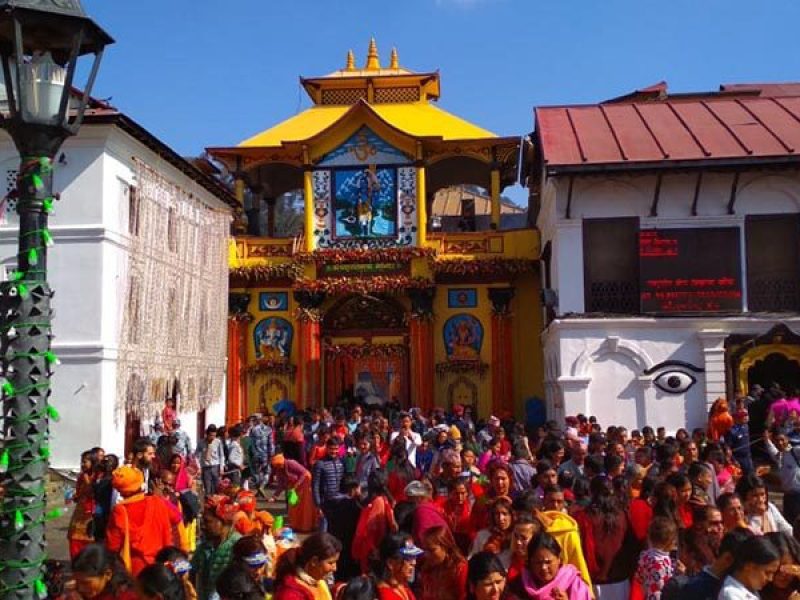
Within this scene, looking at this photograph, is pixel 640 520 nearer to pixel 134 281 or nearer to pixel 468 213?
pixel 134 281

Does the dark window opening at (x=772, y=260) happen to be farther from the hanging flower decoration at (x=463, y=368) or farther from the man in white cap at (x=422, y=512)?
the man in white cap at (x=422, y=512)

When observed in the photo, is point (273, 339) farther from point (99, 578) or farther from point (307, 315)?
point (99, 578)

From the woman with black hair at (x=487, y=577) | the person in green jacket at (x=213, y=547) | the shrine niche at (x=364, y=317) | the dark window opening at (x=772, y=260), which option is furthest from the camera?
the shrine niche at (x=364, y=317)

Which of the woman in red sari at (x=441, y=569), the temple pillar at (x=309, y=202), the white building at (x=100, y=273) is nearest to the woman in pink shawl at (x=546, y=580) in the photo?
the woman in red sari at (x=441, y=569)

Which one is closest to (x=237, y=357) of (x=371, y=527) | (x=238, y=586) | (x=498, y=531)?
(x=371, y=527)

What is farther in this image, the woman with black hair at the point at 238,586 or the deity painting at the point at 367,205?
the deity painting at the point at 367,205

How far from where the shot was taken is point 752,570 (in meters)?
4.81

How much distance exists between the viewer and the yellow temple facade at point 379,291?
26.0m

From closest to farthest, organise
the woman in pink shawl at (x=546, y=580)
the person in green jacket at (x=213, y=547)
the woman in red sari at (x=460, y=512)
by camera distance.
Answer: the woman in pink shawl at (x=546, y=580)
the person in green jacket at (x=213, y=547)
the woman in red sari at (x=460, y=512)

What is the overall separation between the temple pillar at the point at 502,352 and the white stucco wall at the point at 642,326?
497cm

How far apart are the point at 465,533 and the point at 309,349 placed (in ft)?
61.3

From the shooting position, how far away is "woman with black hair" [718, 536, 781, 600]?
4.78 m

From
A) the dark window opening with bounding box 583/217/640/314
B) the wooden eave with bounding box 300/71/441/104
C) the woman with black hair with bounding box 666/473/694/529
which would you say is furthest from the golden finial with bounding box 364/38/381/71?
Result: the woman with black hair with bounding box 666/473/694/529

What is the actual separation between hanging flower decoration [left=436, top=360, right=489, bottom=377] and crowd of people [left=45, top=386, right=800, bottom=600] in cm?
1401
